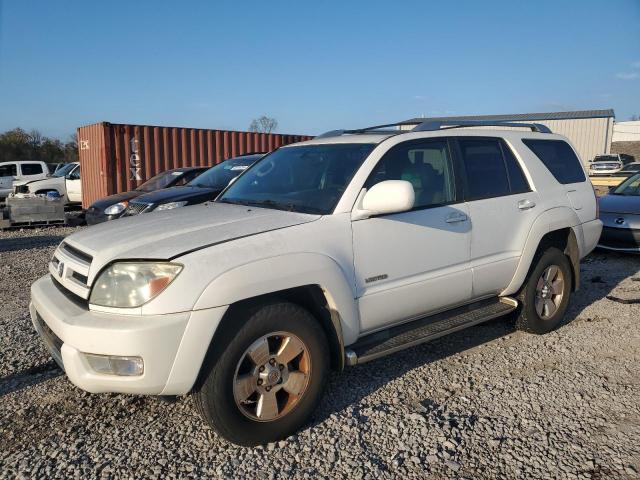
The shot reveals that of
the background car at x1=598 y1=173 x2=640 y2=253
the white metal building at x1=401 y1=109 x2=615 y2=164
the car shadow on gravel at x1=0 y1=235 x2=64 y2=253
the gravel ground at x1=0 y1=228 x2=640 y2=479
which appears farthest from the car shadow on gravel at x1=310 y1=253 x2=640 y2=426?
the white metal building at x1=401 y1=109 x2=615 y2=164

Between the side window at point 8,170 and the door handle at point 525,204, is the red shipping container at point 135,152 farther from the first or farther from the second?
the door handle at point 525,204

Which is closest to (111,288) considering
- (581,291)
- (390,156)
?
(390,156)

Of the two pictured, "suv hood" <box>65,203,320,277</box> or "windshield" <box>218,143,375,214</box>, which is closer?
"suv hood" <box>65,203,320,277</box>

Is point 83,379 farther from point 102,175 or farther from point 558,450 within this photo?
point 102,175

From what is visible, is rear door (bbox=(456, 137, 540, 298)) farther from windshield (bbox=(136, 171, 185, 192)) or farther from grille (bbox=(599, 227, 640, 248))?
windshield (bbox=(136, 171, 185, 192))

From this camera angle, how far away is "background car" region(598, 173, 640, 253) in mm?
7559

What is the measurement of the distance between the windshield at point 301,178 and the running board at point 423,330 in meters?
0.89

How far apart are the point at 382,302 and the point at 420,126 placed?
1483 mm

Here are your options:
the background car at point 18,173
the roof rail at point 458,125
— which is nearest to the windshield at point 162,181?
the roof rail at point 458,125

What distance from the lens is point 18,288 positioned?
641cm

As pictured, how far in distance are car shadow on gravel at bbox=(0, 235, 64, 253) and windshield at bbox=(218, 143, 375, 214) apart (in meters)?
6.81

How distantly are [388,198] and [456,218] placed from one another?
86cm

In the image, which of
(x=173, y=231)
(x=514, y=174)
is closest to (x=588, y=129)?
(x=514, y=174)

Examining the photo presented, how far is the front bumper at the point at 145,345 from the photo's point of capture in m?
2.56
